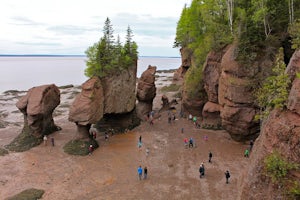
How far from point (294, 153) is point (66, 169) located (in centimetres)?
2089

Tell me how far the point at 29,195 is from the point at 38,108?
1332 cm

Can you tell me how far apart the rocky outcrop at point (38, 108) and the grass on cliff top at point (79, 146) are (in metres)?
4.74

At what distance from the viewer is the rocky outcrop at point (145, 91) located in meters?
43.3

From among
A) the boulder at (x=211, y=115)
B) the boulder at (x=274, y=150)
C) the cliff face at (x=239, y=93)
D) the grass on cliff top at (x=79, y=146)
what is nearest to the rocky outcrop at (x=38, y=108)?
the grass on cliff top at (x=79, y=146)

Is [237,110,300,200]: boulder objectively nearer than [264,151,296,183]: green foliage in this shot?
No

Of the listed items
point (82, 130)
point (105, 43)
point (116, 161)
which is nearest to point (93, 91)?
point (82, 130)

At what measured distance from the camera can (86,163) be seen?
2730 centimetres

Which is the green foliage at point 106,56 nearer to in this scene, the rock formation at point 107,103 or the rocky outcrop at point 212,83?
the rock formation at point 107,103

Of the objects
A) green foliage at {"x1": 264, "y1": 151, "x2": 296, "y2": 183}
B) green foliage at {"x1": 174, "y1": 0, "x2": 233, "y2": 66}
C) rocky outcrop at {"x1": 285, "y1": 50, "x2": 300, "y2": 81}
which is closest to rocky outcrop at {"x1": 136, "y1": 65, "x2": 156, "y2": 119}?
green foliage at {"x1": 174, "y1": 0, "x2": 233, "y2": 66}

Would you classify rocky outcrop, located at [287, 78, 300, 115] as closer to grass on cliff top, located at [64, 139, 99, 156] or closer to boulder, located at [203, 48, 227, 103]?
boulder, located at [203, 48, 227, 103]

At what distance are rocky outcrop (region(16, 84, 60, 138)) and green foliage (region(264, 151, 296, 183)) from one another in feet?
90.1

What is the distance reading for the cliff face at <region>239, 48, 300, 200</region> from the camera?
35.6ft

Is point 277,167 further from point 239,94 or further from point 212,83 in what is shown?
point 212,83

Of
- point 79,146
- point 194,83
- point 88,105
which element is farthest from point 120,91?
point 194,83
